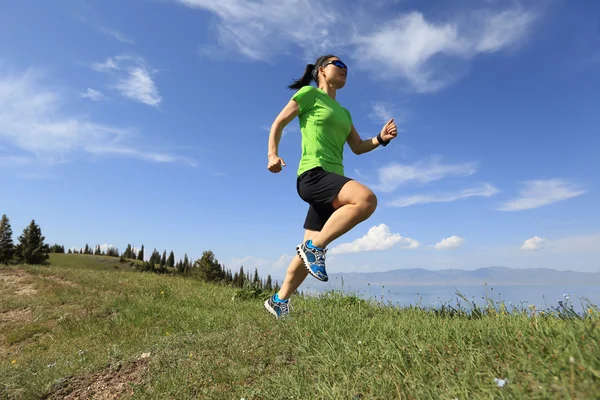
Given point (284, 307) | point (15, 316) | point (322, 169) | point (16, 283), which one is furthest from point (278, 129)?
point (16, 283)

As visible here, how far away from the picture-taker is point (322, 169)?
15.2 feet

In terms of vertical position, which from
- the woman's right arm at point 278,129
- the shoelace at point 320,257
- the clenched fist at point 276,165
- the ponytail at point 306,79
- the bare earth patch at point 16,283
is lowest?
the bare earth patch at point 16,283

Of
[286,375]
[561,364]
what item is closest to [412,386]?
[561,364]

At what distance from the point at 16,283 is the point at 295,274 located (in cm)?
1490

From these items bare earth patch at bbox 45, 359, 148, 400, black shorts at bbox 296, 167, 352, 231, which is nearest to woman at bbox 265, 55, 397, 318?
black shorts at bbox 296, 167, 352, 231

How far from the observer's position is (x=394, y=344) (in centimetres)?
301

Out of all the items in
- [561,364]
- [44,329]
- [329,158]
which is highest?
[329,158]

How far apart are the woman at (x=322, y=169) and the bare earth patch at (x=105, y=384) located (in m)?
1.77

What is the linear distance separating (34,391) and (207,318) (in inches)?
107

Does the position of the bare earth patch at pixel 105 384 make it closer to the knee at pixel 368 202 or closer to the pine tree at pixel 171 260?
the knee at pixel 368 202

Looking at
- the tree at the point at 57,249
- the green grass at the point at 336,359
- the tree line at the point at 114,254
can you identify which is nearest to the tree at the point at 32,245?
the tree line at the point at 114,254

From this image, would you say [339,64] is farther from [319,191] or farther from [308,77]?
[319,191]

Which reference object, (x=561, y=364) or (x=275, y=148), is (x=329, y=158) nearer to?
(x=275, y=148)

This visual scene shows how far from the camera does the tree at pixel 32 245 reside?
57.1 m
